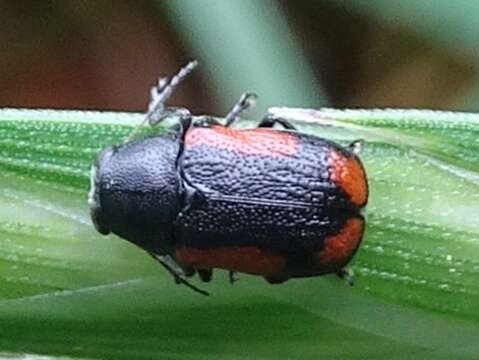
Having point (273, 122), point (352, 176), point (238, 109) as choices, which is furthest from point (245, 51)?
point (352, 176)

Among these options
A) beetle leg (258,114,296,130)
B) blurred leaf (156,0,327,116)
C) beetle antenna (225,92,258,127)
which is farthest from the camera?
blurred leaf (156,0,327,116)

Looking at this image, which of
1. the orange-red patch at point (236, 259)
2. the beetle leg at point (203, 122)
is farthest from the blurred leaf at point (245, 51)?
the orange-red patch at point (236, 259)

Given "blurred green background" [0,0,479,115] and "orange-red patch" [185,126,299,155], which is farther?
"blurred green background" [0,0,479,115]

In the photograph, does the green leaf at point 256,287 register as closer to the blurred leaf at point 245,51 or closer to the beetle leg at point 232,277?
the beetle leg at point 232,277

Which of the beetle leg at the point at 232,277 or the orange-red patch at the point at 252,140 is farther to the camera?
the orange-red patch at the point at 252,140

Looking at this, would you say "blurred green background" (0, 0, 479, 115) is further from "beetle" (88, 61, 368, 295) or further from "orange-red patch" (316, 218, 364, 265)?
"orange-red patch" (316, 218, 364, 265)

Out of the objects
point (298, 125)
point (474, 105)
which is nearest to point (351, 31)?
point (474, 105)

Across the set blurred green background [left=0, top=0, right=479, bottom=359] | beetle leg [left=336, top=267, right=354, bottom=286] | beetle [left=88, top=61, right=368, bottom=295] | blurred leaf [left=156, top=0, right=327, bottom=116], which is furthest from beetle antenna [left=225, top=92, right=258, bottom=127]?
blurred leaf [left=156, top=0, right=327, bottom=116]

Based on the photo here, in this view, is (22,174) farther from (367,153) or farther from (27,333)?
(367,153)

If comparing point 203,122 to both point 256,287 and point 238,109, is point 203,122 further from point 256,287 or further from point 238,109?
point 256,287
